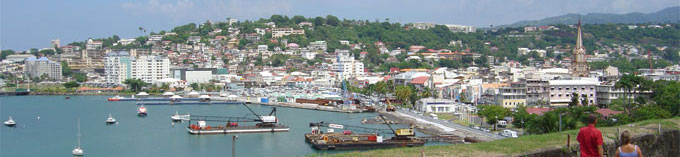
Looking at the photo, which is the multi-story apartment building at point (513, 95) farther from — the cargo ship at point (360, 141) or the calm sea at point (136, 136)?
the cargo ship at point (360, 141)

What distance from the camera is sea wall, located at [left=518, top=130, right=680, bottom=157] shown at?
3891 millimetres

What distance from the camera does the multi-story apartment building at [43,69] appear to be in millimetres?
41938

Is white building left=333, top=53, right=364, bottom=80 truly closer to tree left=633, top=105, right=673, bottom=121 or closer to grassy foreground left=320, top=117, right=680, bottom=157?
tree left=633, top=105, right=673, bottom=121

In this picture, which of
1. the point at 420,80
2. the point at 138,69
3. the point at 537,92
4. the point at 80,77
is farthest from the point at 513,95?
the point at 80,77

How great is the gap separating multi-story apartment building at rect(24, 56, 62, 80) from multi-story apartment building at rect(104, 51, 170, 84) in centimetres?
584

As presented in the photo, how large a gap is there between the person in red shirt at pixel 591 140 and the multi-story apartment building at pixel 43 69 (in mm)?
42921

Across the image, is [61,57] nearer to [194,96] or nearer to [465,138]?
[194,96]

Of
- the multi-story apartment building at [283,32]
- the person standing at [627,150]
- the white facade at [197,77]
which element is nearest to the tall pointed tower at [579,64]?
the white facade at [197,77]

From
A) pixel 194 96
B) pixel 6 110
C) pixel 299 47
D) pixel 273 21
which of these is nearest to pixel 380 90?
pixel 194 96

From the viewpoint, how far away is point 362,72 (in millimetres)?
38469

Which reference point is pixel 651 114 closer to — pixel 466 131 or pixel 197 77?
pixel 466 131

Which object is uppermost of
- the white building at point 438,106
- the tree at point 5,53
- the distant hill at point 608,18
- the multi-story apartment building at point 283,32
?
the distant hill at point 608,18

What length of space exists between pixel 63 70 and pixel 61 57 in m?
4.56

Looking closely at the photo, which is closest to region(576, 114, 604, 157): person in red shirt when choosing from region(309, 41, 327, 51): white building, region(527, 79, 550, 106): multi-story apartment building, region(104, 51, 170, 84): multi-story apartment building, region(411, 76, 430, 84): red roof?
region(527, 79, 550, 106): multi-story apartment building
